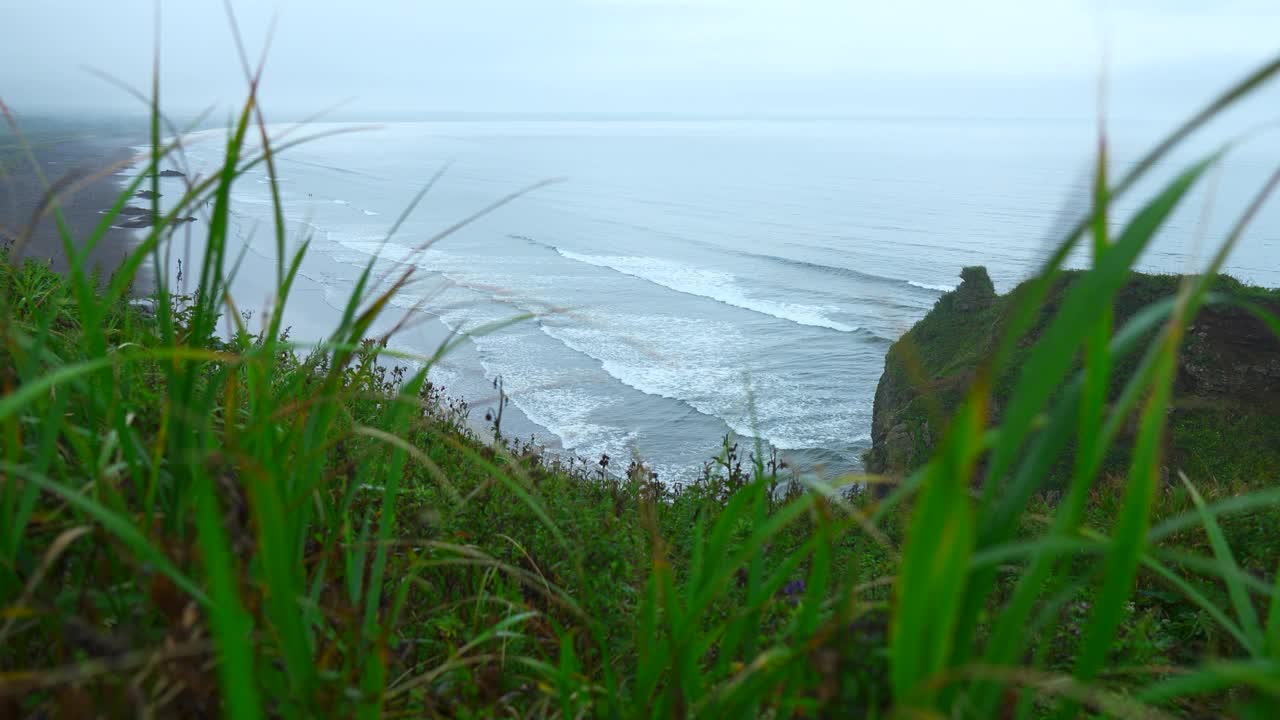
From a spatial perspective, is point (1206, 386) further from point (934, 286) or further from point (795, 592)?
point (934, 286)

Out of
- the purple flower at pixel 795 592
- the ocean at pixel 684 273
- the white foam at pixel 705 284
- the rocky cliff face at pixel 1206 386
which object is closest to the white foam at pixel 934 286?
the ocean at pixel 684 273

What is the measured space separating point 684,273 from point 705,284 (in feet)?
7.61

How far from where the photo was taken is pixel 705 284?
36.3m

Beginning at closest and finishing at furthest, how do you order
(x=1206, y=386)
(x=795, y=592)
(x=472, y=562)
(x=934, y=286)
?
(x=472, y=562)
(x=795, y=592)
(x=1206, y=386)
(x=934, y=286)

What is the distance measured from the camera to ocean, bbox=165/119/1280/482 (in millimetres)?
18453

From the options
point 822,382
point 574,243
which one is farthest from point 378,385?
point 574,243

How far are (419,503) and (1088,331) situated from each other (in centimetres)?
266

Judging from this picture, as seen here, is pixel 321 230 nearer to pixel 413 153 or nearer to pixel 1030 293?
pixel 1030 293

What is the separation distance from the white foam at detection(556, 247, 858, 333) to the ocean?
0.52 ft

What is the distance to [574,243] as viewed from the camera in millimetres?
44500

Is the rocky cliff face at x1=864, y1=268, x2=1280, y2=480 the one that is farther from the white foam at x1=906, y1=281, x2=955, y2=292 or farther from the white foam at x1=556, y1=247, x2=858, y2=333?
the white foam at x1=906, y1=281, x2=955, y2=292

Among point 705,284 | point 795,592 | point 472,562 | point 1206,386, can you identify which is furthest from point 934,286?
point 472,562

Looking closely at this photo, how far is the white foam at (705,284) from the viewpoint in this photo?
3139 centimetres

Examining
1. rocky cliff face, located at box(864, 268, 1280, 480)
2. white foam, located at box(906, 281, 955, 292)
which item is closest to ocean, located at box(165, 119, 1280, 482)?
white foam, located at box(906, 281, 955, 292)
